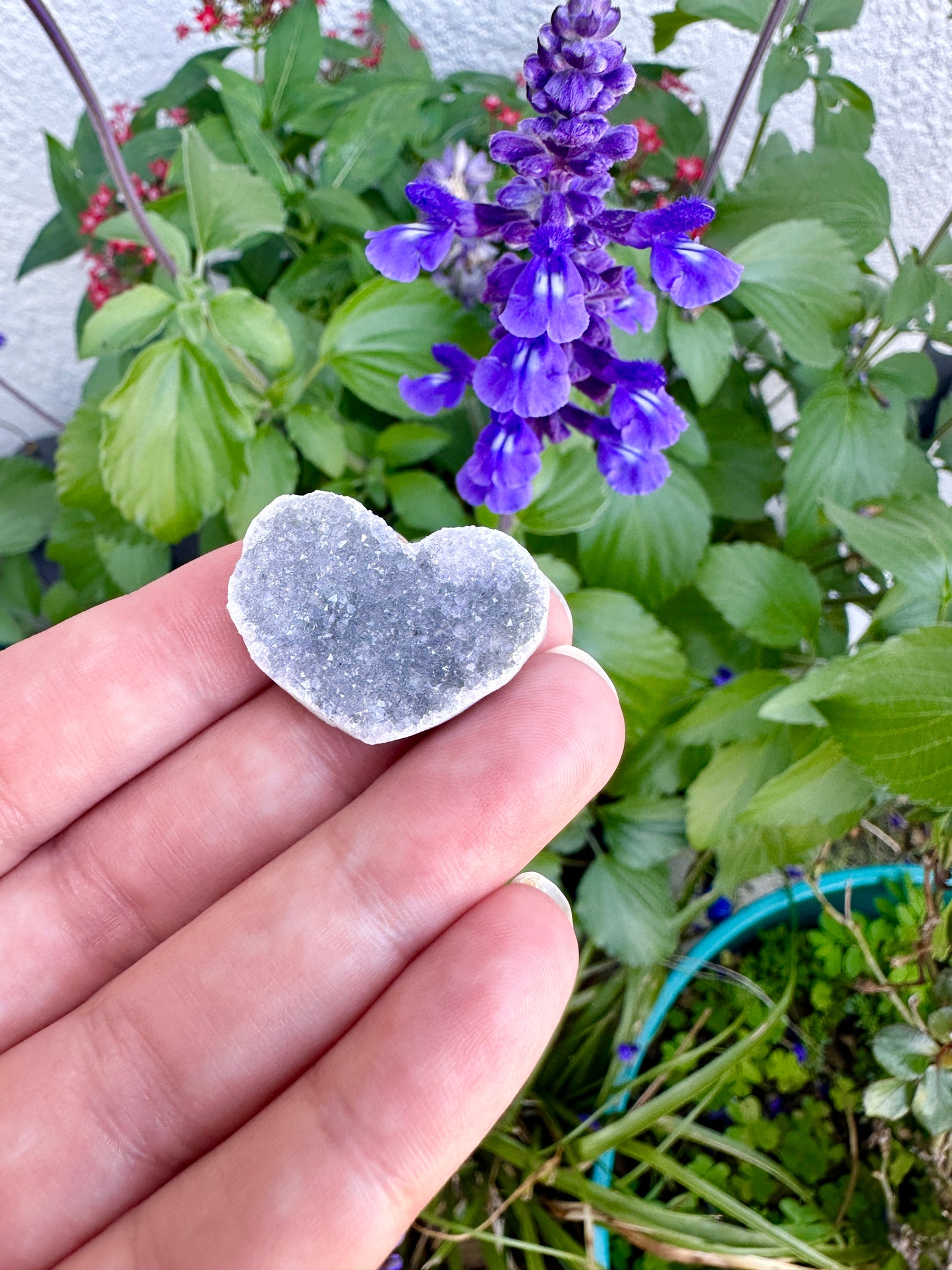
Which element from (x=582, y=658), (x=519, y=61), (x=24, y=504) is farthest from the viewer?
(x=519, y=61)

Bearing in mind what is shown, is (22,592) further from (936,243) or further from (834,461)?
(936,243)

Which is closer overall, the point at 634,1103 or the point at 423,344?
the point at 423,344

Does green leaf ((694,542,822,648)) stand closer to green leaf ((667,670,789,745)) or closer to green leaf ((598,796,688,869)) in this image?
green leaf ((667,670,789,745))

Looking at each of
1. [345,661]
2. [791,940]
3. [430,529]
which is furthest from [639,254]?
[791,940]

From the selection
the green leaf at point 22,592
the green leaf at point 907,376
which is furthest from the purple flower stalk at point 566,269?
the green leaf at point 22,592

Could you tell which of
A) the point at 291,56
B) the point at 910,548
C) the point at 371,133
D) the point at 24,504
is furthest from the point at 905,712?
the point at 24,504

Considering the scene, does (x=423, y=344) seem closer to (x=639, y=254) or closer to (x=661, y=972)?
(x=639, y=254)
